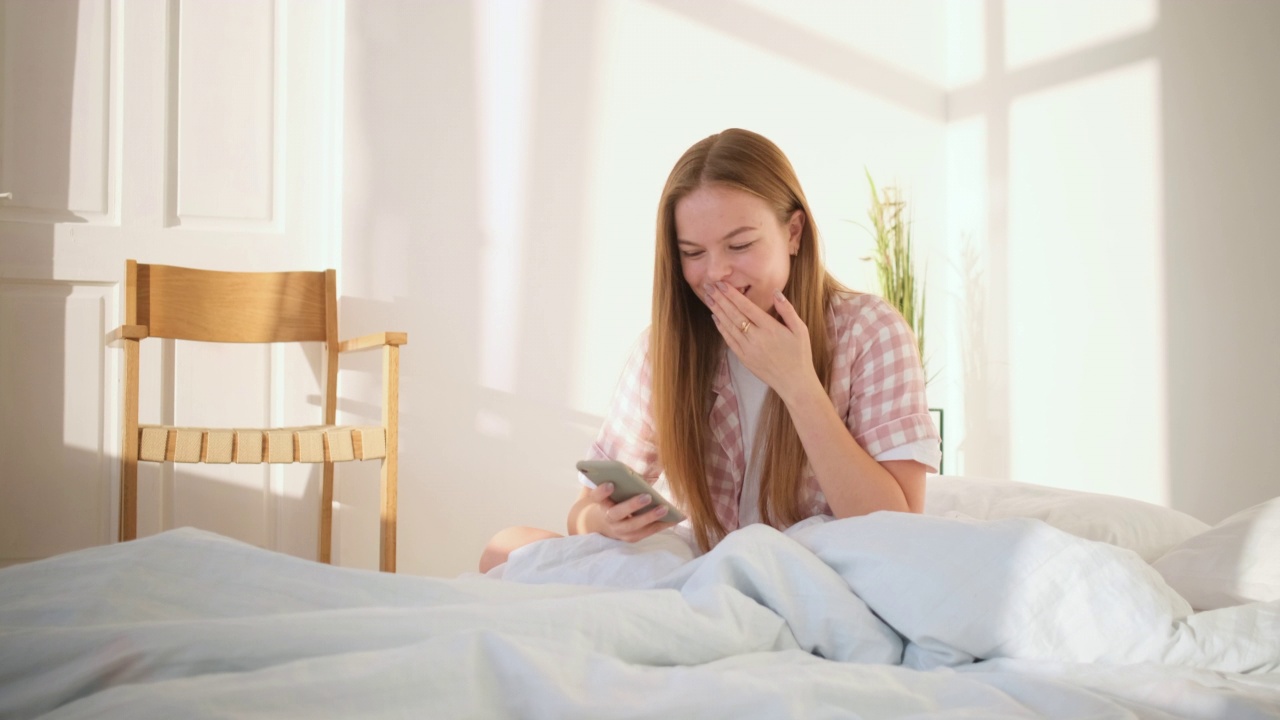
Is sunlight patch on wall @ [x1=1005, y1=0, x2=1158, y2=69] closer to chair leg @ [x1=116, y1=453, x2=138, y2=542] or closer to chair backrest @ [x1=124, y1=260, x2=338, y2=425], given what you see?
chair backrest @ [x1=124, y1=260, x2=338, y2=425]

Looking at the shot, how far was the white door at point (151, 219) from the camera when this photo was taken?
258 centimetres

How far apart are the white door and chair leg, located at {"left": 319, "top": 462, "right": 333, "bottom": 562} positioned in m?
0.10

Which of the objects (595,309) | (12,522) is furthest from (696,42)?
(12,522)

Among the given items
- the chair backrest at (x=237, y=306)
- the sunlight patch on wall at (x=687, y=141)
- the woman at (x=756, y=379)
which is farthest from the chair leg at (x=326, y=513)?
the woman at (x=756, y=379)

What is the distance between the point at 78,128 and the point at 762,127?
6.55 ft

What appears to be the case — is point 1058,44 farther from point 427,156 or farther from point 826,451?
point 826,451

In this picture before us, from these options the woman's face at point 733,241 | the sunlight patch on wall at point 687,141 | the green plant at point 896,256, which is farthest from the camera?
the green plant at point 896,256

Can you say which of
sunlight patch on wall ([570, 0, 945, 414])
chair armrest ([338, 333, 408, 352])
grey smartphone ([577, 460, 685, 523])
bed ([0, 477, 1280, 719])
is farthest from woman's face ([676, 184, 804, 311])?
sunlight patch on wall ([570, 0, 945, 414])

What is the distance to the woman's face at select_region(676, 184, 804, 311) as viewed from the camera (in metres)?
1.42

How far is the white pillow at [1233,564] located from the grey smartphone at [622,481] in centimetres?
58

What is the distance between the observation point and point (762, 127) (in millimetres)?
3338

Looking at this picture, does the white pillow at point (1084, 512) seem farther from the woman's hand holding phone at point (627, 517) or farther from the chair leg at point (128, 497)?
the chair leg at point (128, 497)

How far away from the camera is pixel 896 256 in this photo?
3295mm

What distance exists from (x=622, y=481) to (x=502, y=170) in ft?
6.37
